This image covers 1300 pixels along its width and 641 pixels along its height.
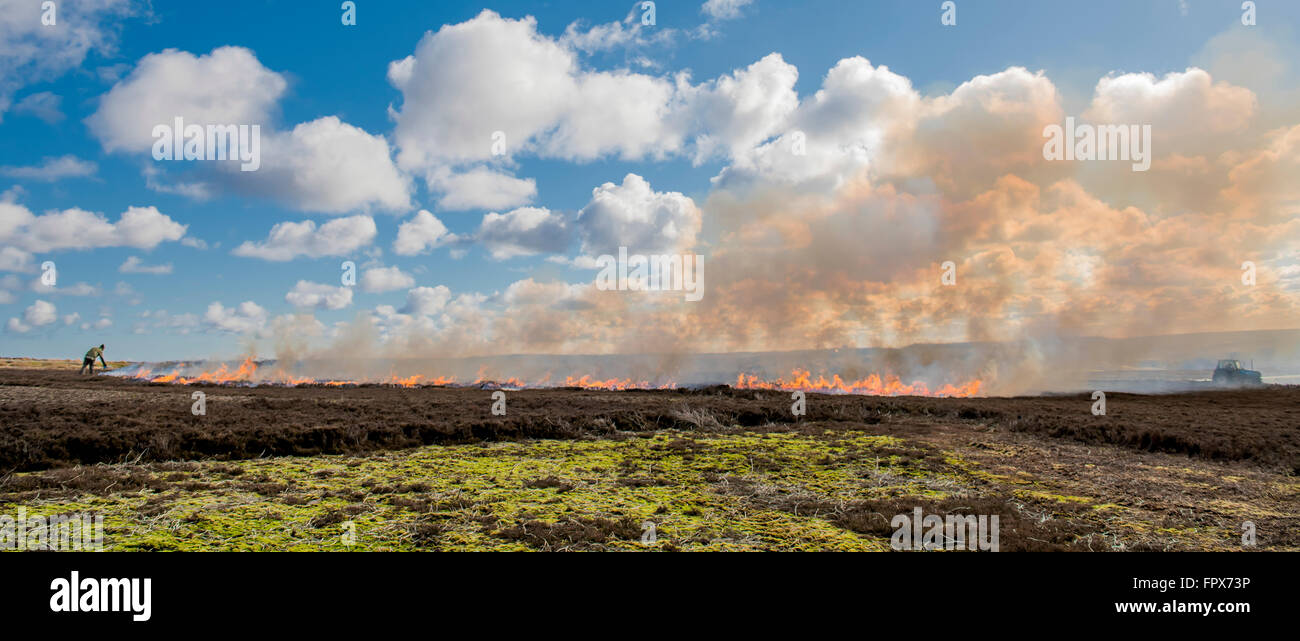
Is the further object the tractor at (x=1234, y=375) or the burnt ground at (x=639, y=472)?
the tractor at (x=1234, y=375)

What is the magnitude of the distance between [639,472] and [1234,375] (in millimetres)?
54573

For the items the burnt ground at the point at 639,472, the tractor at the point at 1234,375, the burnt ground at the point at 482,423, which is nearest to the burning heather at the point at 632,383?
the burnt ground at the point at 482,423

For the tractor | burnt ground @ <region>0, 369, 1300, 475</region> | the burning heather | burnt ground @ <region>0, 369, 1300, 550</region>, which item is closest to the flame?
the burning heather

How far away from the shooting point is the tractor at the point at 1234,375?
142 ft

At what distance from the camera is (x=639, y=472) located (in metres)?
13.3

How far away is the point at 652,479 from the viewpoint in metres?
12.5

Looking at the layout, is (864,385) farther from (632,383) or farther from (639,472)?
(639,472)

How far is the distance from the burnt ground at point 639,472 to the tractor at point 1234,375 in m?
→ 26.8

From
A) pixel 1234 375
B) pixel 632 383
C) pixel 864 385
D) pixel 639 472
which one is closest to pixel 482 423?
pixel 639 472

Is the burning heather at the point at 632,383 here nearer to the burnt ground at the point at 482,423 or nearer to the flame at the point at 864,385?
the flame at the point at 864,385
